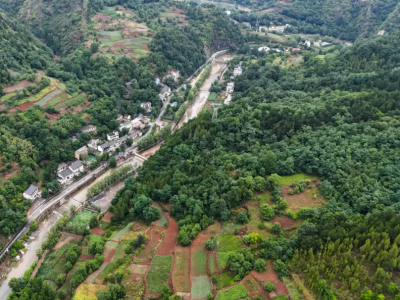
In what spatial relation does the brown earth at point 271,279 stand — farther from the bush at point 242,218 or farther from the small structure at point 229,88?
the small structure at point 229,88

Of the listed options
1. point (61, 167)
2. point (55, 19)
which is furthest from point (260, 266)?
point (55, 19)

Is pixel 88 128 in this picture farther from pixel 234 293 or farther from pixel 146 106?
pixel 234 293

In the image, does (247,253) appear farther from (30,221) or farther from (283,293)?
(30,221)

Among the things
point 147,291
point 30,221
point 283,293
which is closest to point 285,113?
point 283,293

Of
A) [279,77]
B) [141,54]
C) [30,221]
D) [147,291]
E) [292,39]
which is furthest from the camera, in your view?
[292,39]

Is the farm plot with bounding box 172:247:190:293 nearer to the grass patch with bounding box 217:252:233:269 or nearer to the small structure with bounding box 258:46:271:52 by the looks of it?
the grass patch with bounding box 217:252:233:269

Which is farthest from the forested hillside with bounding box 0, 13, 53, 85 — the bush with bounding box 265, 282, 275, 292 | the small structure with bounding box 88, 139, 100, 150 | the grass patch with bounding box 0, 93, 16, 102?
the bush with bounding box 265, 282, 275, 292
